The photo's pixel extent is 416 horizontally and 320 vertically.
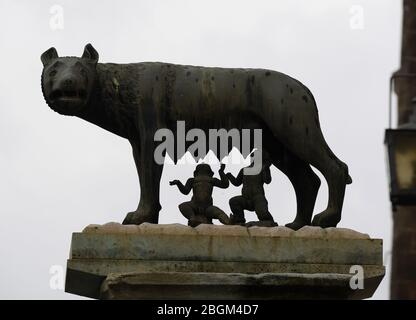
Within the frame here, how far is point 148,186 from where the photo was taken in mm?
19078

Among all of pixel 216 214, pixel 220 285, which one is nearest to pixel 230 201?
pixel 216 214

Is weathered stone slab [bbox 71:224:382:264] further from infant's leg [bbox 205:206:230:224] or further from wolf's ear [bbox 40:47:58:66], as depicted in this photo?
wolf's ear [bbox 40:47:58:66]

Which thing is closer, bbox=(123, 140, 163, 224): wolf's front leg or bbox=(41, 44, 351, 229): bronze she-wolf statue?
bbox=(123, 140, 163, 224): wolf's front leg

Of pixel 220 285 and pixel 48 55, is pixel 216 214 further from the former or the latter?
pixel 48 55

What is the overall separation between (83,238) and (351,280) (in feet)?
7.23

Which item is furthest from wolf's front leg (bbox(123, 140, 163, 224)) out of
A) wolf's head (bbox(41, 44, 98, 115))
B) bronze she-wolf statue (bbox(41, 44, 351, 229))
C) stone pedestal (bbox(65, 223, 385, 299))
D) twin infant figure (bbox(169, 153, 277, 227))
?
wolf's head (bbox(41, 44, 98, 115))

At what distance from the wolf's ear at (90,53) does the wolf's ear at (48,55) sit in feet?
0.81

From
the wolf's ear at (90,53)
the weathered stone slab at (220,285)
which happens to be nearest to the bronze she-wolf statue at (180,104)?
the wolf's ear at (90,53)

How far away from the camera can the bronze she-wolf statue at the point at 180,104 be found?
19.1m

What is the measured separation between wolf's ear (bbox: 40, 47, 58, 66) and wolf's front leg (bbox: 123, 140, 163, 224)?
105 centimetres

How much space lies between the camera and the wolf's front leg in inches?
746

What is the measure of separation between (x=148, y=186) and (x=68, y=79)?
1127 millimetres
